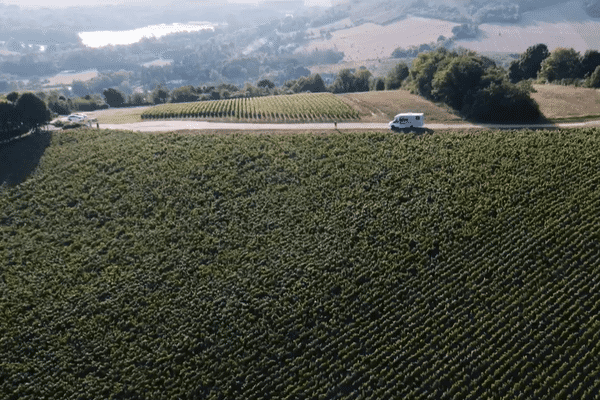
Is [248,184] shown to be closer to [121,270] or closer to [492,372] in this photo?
[121,270]

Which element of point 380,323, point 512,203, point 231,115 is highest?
point 231,115

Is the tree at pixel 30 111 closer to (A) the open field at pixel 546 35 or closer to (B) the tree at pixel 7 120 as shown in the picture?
(B) the tree at pixel 7 120

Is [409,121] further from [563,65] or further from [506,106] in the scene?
[563,65]

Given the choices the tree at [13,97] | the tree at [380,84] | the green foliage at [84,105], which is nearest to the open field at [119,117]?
the green foliage at [84,105]

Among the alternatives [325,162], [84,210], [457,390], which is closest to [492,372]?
[457,390]

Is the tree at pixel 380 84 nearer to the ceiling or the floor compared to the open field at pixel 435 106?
nearer to the ceiling

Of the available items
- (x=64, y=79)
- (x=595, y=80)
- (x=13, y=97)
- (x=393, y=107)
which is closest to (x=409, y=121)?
(x=393, y=107)
